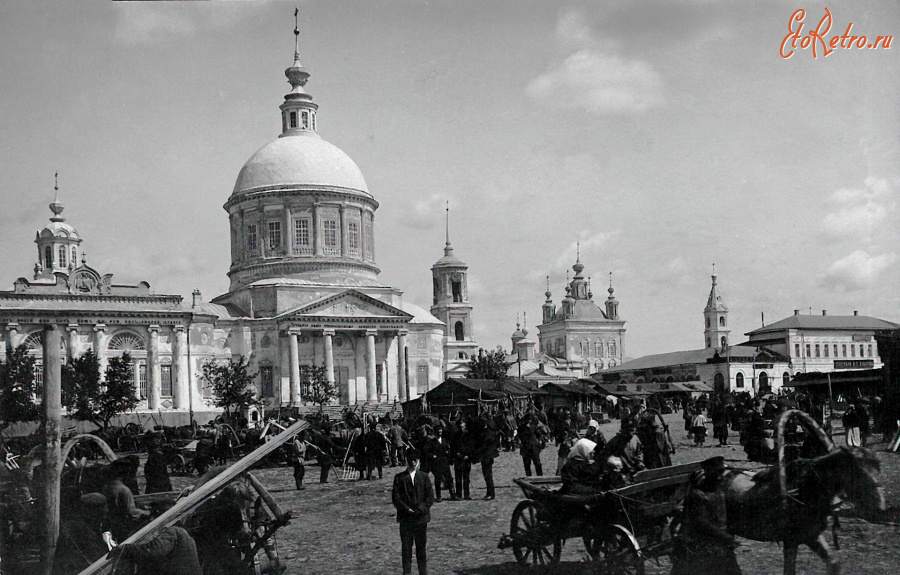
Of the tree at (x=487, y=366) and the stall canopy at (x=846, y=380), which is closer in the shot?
the stall canopy at (x=846, y=380)

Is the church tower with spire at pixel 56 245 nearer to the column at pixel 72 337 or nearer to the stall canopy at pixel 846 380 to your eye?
the column at pixel 72 337

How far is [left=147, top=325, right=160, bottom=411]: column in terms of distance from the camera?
166 feet

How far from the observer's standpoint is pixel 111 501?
809cm

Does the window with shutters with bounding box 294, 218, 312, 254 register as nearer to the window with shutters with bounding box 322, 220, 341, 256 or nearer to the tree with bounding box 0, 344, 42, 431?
the window with shutters with bounding box 322, 220, 341, 256

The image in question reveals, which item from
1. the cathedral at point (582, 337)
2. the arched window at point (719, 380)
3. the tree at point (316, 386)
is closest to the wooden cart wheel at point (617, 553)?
the tree at point (316, 386)

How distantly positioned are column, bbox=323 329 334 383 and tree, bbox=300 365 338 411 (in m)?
0.30

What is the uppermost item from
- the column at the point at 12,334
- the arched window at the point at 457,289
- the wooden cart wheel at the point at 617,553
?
the arched window at the point at 457,289

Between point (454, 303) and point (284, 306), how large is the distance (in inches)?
1402

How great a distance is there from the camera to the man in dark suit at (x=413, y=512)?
30.9 feet

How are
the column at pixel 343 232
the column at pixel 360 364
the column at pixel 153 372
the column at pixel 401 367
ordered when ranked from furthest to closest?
the column at pixel 343 232, the column at pixel 360 364, the column at pixel 401 367, the column at pixel 153 372

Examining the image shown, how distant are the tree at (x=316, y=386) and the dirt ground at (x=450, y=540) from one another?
33.0m

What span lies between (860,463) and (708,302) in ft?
371

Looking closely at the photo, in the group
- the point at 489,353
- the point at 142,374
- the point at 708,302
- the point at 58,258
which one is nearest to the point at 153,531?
the point at 142,374

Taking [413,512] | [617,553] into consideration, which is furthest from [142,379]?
[617,553]
